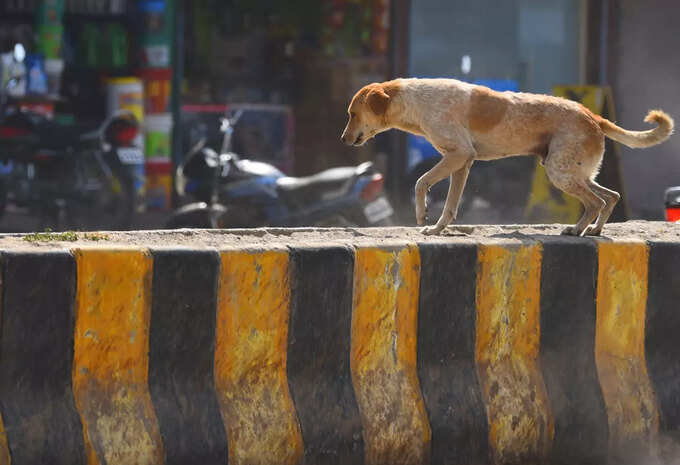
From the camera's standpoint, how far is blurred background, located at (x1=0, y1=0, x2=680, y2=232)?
11016 millimetres

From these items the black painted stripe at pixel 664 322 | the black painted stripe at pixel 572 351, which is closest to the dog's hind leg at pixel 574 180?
the black painted stripe at pixel 664 322

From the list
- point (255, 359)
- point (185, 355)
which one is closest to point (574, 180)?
point (255, 359)

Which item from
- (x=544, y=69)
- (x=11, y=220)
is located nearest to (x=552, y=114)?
(x=11, y=220)

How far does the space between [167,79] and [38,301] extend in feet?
30.5

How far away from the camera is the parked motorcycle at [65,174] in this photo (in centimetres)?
1101

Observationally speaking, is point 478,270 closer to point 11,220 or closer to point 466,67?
point 11,220

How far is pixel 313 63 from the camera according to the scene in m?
13.2

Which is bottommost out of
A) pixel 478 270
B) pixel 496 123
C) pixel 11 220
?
pixel 11 220

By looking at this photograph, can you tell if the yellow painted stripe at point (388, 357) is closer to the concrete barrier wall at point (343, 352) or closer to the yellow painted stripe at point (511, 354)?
the concrete barrier wall at point (343, 352)

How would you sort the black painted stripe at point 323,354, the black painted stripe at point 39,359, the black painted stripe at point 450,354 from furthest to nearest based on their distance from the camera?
the black painted stripe at point 450,354 → the black painted stripe at point 323,354 → the black painted stripe at point 39,359

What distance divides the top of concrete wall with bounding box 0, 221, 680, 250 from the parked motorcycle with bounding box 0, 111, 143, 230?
6.51 metres

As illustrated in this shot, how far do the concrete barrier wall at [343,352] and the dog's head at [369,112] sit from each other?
3.94 feet

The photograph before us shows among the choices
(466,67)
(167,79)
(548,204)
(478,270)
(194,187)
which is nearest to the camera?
(478,270)

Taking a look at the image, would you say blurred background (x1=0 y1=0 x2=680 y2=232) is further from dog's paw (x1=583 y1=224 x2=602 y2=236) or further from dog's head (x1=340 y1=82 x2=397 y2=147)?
dog's paw (x1=583 y1=224 x2=602 y2=236)
